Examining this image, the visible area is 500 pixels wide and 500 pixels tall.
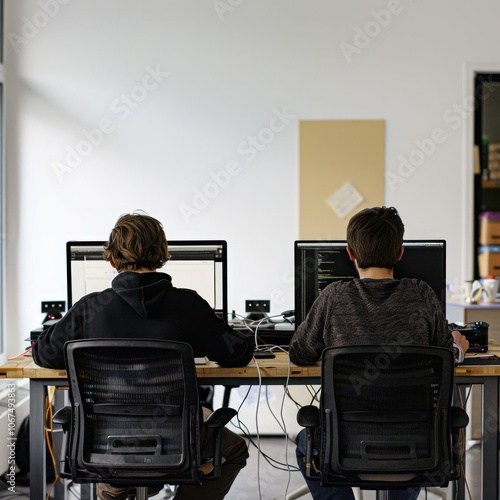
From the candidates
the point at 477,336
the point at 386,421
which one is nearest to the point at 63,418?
the point at 386,421

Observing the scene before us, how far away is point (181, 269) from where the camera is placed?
115 inches

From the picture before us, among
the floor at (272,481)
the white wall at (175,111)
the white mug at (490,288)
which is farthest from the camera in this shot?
the white wall at (175,111)

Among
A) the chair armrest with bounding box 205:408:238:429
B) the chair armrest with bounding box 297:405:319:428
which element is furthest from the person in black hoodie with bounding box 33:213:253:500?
the chair armrest with bounding box 297:405:319:428

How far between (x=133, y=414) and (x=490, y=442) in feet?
4.23

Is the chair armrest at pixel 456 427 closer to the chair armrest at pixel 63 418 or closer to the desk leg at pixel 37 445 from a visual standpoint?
the chair armrest at pixel 63 418

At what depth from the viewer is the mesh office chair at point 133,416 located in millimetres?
2084

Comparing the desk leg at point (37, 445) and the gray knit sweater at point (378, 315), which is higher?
the gray knit sweater at point (378, 315)

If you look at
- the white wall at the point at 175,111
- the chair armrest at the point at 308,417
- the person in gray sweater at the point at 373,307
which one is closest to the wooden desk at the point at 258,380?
the person in gray sweater at the point at 373,307

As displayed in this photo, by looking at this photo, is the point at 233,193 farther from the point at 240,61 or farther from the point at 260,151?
the point at 240,61

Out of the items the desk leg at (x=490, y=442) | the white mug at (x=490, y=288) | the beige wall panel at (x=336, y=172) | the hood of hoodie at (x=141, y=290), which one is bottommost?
the desk leg at (x=490, y=442)

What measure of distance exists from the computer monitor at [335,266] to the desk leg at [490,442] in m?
0.45

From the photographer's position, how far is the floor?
3.53 m

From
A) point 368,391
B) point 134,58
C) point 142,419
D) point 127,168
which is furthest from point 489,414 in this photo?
point 134,58

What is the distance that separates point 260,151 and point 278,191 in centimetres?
31
